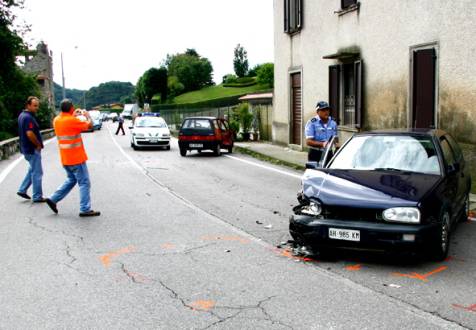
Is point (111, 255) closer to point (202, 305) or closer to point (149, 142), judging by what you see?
point (202, 305)

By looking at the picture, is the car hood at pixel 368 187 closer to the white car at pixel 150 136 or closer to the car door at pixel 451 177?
the car door at pixel 451 177

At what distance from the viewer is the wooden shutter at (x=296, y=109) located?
21925mm

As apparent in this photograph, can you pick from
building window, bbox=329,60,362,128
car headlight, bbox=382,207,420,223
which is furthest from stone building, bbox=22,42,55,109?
car headlight, bbox=382,207,420,223

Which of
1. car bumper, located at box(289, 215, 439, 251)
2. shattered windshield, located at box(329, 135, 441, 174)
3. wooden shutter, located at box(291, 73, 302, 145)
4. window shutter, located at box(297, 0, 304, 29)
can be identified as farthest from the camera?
wooden shutter, located at box(291, 73, 302, 145)

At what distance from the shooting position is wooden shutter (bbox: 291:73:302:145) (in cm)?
2192

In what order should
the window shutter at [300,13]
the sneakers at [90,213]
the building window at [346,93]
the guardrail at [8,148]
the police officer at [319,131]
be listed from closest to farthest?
the sneakers at [90,213] → the police officer at [319,131] → the building window at [346,93] → the window shutter at [300,13] → the guardrail at [8,148]

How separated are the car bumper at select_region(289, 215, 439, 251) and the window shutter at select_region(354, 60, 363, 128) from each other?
1117cm

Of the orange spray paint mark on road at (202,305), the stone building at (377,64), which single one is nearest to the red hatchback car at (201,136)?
the stone building at (377,64)

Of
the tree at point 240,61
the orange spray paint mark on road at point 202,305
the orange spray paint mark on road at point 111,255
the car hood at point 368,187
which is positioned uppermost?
the tree at point 240,61

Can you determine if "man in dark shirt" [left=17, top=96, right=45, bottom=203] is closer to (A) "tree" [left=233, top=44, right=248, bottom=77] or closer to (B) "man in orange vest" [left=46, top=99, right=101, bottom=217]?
(B) "man in orange vest" [left=46, top=99, right=101, bottom=217]

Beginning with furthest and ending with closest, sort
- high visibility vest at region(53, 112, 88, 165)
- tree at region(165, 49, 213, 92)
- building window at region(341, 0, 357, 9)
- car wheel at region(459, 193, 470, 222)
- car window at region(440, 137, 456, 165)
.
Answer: tree at region(165, 49, 213, 92), building window at region(341, 0, 357, 9), high visibility vest at region(53, 112, 88, 165), car wheel at region(459, 193, 470, 222), car window at region(440, 137, 456, 165)

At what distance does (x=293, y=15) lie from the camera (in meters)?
21.5

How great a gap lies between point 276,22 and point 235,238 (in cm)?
1782

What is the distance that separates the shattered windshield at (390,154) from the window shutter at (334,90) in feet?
35.5
